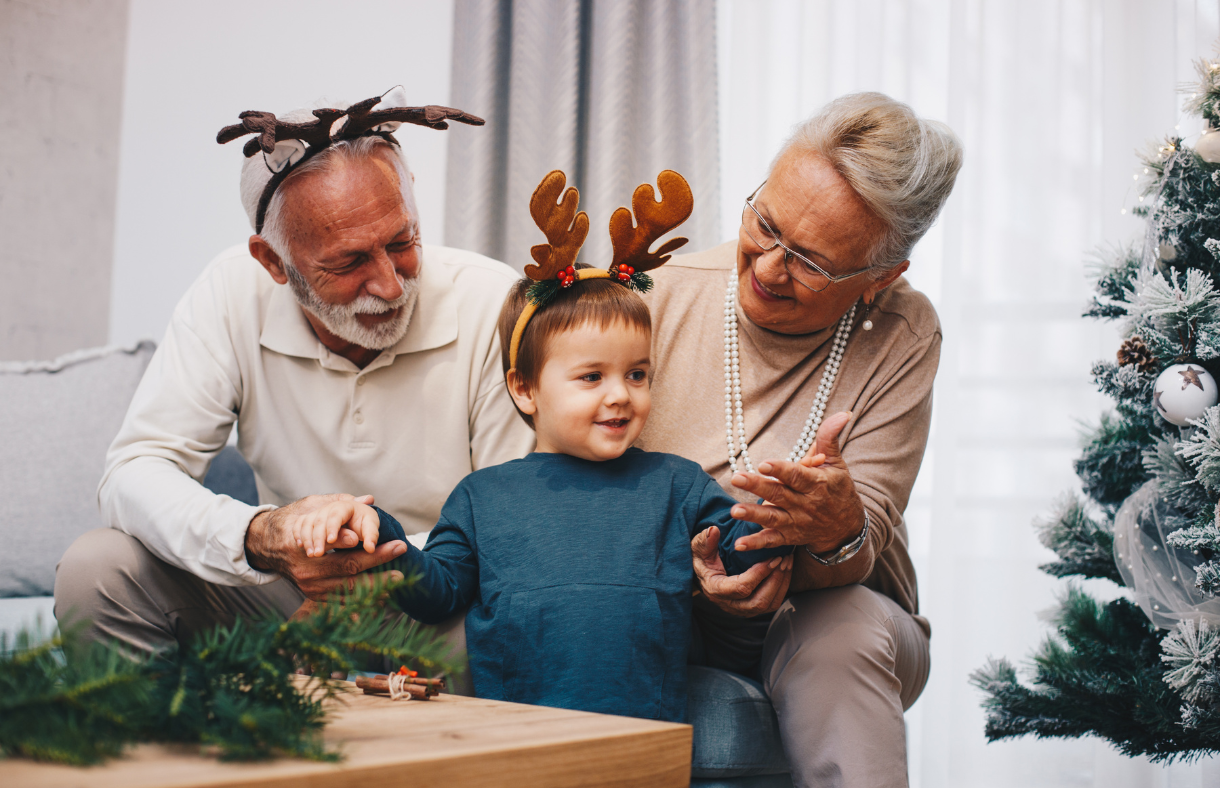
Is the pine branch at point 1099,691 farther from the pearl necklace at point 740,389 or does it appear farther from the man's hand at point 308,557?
the man's hand at point 308,557

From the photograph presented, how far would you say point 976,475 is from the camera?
235 centimetres

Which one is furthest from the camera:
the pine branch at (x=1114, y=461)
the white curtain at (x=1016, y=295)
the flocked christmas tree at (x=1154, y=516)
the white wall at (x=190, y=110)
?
the white wall at (x=190, y=110)

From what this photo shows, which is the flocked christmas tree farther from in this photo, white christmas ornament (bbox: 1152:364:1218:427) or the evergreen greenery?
the evergreen greenery

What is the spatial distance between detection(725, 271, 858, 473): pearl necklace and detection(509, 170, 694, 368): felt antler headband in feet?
0.74

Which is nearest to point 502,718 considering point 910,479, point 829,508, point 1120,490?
point 829,508

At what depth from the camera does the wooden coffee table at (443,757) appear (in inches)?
23.8

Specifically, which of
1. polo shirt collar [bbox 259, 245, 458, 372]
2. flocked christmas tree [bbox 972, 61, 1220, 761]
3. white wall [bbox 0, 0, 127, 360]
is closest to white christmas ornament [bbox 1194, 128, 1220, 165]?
flocked christmas tree [bbox 972, 61, 1220, 761]

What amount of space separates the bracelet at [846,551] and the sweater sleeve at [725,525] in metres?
0.06

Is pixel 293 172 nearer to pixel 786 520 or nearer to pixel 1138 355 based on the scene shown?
pixel 786 520

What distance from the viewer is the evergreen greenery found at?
62 cm

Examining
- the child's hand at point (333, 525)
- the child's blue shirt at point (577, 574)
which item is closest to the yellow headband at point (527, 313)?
the child's blue shirt at point (577, 574)

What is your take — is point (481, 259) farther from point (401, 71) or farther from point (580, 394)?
point (401, 71)

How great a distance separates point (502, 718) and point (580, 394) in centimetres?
56

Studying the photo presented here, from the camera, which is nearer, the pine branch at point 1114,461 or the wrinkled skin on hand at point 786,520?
the wrinkled skin on hand at point 786,520
